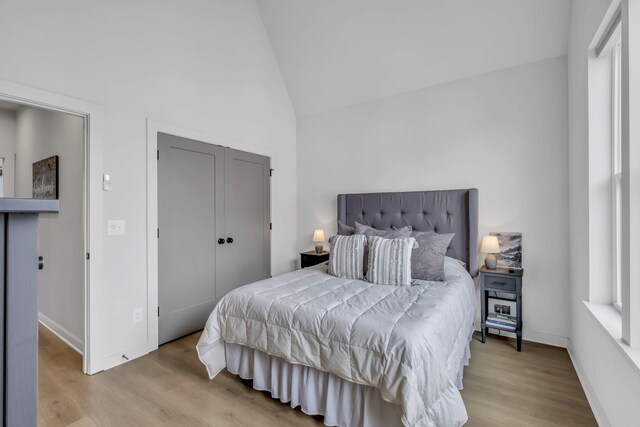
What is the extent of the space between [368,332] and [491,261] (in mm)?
1896

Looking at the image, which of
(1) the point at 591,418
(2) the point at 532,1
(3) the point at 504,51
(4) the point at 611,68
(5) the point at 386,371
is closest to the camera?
(5) the point at 386,371

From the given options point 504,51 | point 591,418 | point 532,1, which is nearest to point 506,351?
point 591,418

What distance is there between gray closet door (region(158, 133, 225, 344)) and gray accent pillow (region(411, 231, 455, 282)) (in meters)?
2.13

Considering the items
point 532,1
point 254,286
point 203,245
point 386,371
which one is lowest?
point 386,371

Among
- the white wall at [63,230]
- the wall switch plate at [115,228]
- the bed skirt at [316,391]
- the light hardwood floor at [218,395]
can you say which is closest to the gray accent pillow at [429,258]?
the light hardwood floor at [218,395]

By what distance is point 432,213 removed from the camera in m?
3.35

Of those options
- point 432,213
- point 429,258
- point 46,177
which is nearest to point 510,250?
point 432,213

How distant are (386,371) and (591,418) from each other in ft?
4.71

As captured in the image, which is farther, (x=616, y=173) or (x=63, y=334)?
(x=63, y=334)

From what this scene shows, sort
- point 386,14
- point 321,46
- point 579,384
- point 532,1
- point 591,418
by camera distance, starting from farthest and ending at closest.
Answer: point 321,46 → point 386,14 → point 532,1 → point 579,384 → point 591,418

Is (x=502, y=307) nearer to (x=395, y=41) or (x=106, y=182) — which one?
(x=395, y=41)

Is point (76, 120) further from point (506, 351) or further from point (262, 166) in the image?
point (506, 351)

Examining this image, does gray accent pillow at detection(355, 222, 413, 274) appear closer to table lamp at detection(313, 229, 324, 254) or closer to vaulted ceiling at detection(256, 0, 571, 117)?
table lamp at detection(313, 229, 324, 254)

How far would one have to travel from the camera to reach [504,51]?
3023 millimetres
